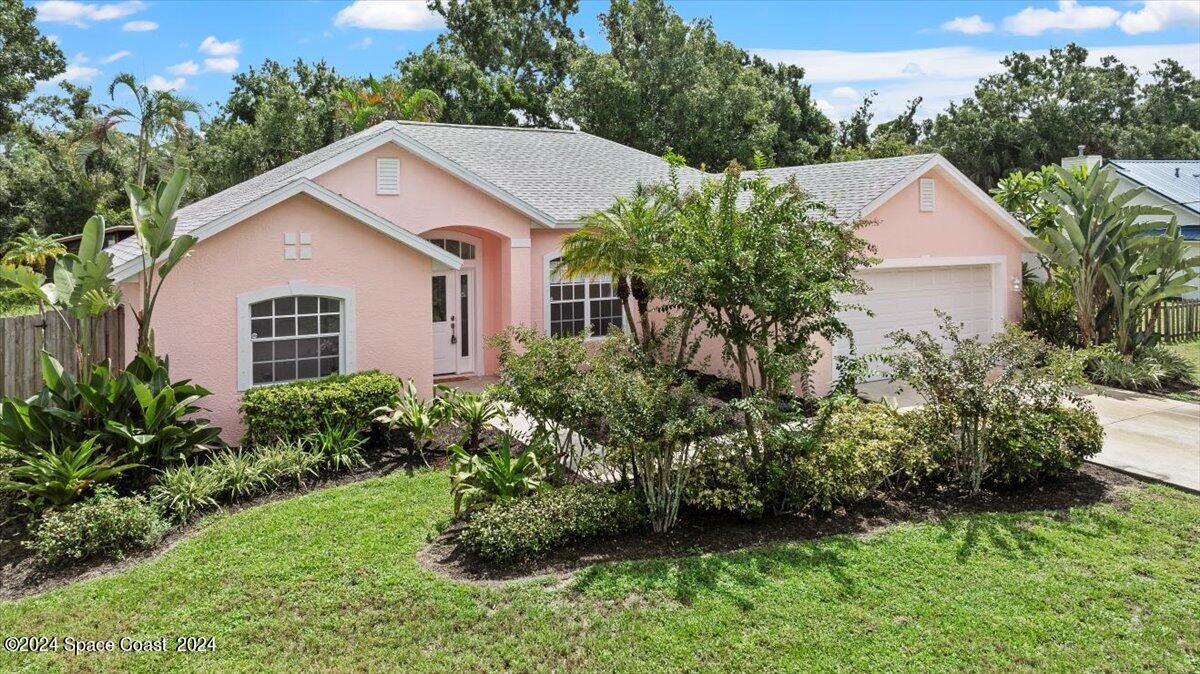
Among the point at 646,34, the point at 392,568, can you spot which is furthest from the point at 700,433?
the point at 646,34

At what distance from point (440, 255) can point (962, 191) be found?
10725 mm

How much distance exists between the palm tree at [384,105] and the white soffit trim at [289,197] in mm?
18489

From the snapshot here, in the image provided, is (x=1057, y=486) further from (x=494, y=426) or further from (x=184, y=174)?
(x=184, y=174)

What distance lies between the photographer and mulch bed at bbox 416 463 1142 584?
7.21m

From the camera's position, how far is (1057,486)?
→ 373 inches

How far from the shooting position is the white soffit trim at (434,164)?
13.9 meters

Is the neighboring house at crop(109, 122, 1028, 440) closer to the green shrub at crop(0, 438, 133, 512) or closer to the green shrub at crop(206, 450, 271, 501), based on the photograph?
the green shrub at crop(206, 450, 271, 501)

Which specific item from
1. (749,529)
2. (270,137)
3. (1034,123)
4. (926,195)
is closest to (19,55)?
(270,137)

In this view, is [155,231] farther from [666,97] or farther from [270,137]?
[666,97]

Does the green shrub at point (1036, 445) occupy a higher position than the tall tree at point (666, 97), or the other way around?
the tall tree at point (666, 97)

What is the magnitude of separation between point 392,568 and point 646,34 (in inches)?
1141

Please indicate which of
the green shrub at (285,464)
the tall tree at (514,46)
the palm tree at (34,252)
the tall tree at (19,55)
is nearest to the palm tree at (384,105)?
the tall tree at (514,46)

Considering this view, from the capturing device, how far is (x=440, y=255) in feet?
40.6

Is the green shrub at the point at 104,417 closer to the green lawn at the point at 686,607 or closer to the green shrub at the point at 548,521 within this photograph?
the green lawn at the point at 686,607
